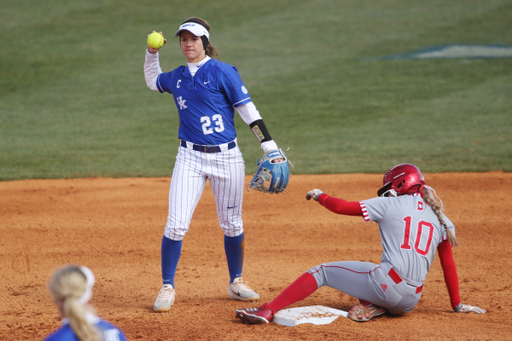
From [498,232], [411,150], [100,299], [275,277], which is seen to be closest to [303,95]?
[411,150]

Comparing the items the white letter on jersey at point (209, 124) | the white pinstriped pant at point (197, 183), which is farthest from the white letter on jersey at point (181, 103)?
the white pinstriped pant at point (197, 183)

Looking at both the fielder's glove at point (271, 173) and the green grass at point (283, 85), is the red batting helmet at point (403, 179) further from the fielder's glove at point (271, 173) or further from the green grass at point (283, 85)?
the green grass at point (283, 85)

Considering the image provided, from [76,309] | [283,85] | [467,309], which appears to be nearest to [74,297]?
[76,309]

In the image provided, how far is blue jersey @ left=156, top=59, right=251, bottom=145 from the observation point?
419cm

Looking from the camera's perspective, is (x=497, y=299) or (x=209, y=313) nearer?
(x=209, y=313)

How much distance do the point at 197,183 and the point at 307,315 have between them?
137cm

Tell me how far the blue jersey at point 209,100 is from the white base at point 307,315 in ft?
4.80

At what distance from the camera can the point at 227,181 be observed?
14.0 feet

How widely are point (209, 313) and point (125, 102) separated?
33.9ft

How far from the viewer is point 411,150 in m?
9.80

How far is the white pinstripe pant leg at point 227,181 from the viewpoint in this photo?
423 centimetres

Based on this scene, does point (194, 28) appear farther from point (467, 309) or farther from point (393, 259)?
point (467, 309)

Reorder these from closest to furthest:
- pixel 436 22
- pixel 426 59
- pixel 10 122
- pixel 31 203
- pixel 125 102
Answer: pixel 31 203, pixel 10 122, pixel 125 102, pixel 426 59, pixel 436 22

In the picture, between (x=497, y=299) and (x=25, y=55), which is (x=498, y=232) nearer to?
(x=497, y=299)
